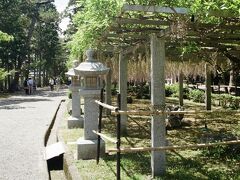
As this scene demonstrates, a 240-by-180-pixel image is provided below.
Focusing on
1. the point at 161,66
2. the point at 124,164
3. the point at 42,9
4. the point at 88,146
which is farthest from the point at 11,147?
the point at 42,9

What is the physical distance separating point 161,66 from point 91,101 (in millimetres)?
2348

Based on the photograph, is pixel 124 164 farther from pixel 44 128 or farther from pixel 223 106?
pixel 223 106

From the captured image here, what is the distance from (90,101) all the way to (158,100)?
219 centimetres

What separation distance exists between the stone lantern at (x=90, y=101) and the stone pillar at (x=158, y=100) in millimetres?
1845

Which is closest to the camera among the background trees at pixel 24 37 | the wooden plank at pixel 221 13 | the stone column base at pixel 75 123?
the wooden plank at pixel 221 13

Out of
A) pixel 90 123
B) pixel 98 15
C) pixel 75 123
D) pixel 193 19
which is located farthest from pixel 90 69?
pixel 75 123

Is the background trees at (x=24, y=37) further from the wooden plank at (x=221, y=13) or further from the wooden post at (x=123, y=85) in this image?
the wooden plank at (x=221, y=13)

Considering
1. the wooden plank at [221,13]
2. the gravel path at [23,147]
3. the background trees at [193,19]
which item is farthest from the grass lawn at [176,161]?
the wooden plank at [221,13]

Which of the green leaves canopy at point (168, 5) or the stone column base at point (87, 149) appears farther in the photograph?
the stone column base at point (87, 149)

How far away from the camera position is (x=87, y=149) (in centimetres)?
864

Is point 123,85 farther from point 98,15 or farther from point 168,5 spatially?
point 168,5

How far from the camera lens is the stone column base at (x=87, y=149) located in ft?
28.2

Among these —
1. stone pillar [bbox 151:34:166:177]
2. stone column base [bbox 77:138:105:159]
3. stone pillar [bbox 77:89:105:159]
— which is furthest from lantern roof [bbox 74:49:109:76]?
stone pillar [bbox 151:34:166:177]

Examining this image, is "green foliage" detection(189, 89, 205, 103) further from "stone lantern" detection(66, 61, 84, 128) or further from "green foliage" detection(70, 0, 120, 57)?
"green foliage" detection(70, 0, 120, 57)
